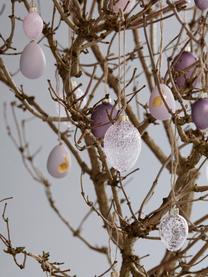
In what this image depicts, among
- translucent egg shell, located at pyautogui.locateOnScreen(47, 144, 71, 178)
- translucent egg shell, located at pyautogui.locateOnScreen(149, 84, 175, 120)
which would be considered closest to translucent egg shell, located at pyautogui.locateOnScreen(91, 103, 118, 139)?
translucent egg shell, located at pyautogui.locateOnScreen(149, 84, 175, 120)

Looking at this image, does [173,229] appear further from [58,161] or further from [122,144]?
[58,161]

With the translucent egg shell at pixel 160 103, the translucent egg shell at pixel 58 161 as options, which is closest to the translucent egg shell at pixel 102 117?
the translucent egg shell at pixel 160 103

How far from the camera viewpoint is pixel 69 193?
137 cm

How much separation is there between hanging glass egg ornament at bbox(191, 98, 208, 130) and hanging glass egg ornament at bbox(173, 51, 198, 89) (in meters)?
0.08

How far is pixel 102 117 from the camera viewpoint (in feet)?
2.19

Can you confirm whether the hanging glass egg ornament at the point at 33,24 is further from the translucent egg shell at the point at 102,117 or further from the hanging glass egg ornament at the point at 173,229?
the hanging glass egg ornament at the point at 173,229

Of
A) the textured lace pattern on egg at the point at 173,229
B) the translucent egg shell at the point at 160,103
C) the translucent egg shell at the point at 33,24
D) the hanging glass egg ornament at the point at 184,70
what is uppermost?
the translucent egg shell at the point at 33,24

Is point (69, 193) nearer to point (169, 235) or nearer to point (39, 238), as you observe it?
point (39, 238)

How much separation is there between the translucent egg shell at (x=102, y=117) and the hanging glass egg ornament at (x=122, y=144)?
0.05m

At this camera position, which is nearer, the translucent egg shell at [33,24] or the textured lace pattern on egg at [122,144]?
the textured lace pattern on egg at [122,144]

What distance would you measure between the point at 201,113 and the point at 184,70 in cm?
9

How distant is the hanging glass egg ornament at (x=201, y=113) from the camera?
62 cm

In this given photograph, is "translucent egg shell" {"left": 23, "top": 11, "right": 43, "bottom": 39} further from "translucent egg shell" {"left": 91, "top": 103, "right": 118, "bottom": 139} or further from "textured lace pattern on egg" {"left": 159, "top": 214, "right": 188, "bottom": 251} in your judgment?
"textured lace pattern on egg" {"left": 159, "top": 214, "right": 188, "bottom": 251}

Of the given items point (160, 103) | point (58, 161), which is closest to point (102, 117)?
point (160, 103)
